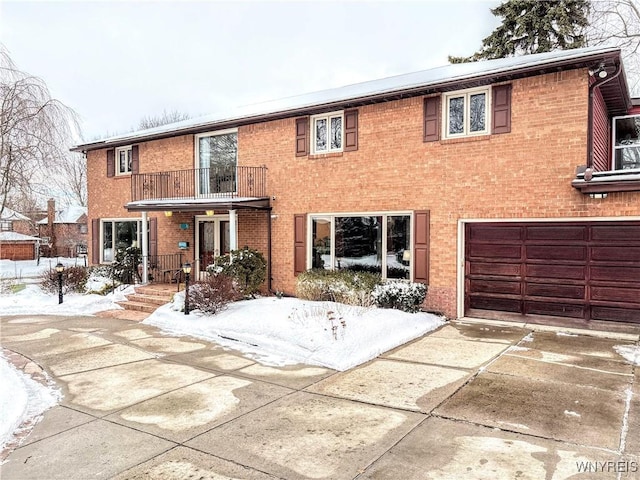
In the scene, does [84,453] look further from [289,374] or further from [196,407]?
[289,374]

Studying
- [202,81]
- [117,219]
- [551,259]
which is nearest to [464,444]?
[551,259]

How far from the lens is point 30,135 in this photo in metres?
13.0

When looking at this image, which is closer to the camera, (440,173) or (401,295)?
(401,295)

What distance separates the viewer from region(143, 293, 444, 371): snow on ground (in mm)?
7371

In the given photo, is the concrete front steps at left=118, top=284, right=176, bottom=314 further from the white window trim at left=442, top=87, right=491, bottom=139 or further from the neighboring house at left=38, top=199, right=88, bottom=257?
the neighboring house at left=38, top=199, right=88, bottom=257

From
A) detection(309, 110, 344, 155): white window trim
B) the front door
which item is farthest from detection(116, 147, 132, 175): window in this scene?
detection(309, 110, 344, 155): white window trim

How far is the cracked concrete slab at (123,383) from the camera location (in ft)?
17.7

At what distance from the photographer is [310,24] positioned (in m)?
19.5

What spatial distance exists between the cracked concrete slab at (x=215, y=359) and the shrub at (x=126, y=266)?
7596 mm

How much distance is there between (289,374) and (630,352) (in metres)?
5.65

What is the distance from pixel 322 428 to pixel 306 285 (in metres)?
6.75

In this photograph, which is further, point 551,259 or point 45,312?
point 45,312

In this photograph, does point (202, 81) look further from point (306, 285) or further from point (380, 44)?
point (306, 285)

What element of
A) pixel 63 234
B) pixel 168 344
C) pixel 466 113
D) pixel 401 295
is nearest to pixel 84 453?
pixel 168 344
